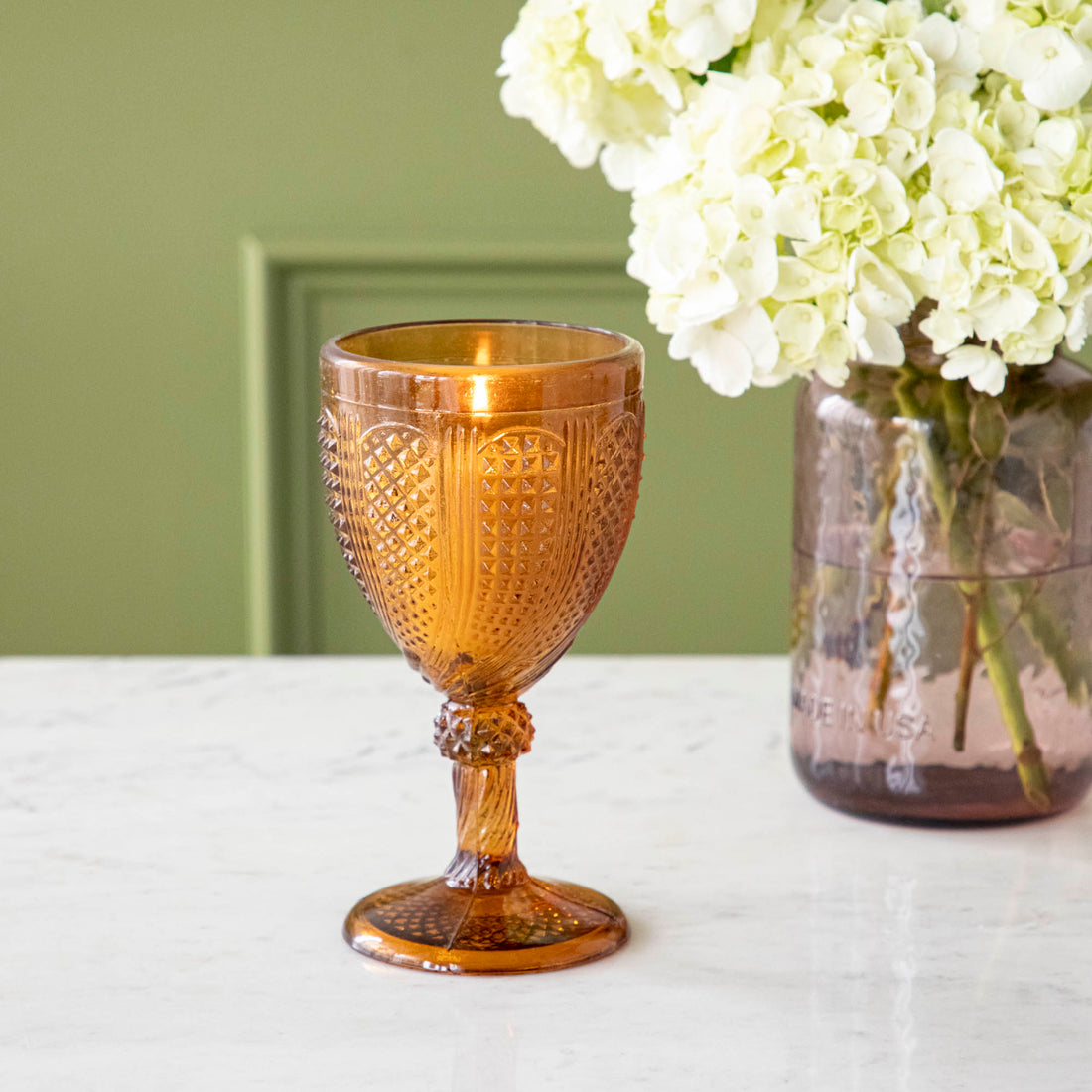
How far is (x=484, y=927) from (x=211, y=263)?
1329mm

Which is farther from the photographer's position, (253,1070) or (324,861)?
(324,861)

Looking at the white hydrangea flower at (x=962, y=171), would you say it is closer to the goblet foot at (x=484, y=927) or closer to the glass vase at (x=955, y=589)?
the glass vase at (x=955, y=589)

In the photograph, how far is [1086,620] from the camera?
2.65ft

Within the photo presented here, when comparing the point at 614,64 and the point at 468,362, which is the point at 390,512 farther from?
the point at 614,64

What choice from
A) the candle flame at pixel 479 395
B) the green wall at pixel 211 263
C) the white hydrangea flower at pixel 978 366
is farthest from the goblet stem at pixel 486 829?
the green wall at pixel 211 263

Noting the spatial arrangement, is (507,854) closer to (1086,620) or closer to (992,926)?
(992,926)

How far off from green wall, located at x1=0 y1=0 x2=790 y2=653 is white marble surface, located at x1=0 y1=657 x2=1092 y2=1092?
35.5 inches

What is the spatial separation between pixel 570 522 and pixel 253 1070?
0.76 ft

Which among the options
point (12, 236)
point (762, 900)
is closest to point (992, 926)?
point (762, 900)

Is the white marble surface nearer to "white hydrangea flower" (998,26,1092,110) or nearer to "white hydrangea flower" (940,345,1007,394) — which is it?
"white hydrangea flower" (940,345,1007,394)

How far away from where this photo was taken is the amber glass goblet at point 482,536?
1.92 ft

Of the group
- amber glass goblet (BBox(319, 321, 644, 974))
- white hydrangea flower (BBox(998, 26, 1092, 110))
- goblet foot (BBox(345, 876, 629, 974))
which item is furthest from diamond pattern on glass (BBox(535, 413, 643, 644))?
white hydrangea flower (BBox(998, 26, 1092, 110))

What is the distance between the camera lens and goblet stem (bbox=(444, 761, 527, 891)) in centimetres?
67

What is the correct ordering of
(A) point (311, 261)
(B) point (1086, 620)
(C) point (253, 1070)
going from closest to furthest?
1. (C) point (253, 1070)
2. (B) point (1086, 620)
3. (A) point (311, 261)
